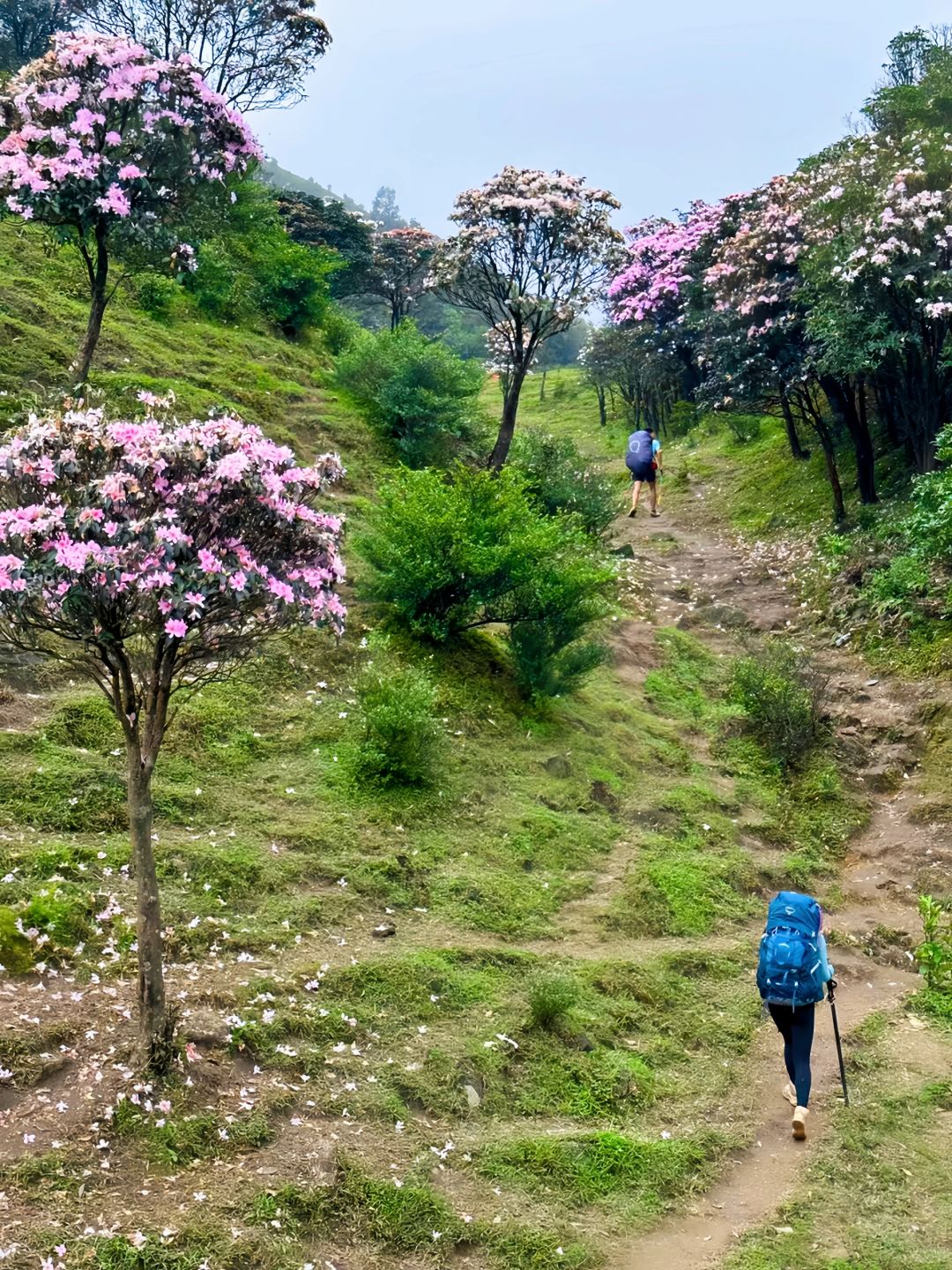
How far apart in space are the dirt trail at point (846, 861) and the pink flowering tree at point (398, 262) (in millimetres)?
24459

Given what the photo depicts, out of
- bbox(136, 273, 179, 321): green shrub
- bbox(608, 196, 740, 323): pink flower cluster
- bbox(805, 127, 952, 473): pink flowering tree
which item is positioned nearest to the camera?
bbox(805, 127, 952, 473): pink flowering tree

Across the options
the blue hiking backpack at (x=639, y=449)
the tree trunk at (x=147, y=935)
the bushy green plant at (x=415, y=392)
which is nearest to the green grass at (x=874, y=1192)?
the tree trunk at (x=147, y=935)

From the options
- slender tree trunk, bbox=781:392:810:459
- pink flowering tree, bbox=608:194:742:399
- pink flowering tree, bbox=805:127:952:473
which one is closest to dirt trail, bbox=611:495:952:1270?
slender tree trunk, bbox=781:392:810:459

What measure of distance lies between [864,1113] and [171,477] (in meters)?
6.04

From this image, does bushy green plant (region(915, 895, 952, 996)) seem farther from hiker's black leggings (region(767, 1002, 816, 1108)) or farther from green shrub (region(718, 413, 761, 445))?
green shrub (region(718, 413, 761, 445))

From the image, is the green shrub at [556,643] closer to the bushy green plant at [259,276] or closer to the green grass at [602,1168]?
the green grass at [602,1168]

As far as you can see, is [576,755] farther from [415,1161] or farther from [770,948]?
[415,1161]

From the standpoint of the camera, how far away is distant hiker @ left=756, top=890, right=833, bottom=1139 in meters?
6.50

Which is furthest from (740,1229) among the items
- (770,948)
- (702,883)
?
(702,883)

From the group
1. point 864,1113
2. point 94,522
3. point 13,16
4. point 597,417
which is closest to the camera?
point 94,522

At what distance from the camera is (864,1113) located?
6766mm

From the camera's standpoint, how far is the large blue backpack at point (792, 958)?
6500mm

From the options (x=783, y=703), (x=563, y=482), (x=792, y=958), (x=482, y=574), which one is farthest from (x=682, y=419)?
(x=792, y=958)

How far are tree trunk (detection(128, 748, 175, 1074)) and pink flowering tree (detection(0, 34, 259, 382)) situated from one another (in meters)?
7.04
